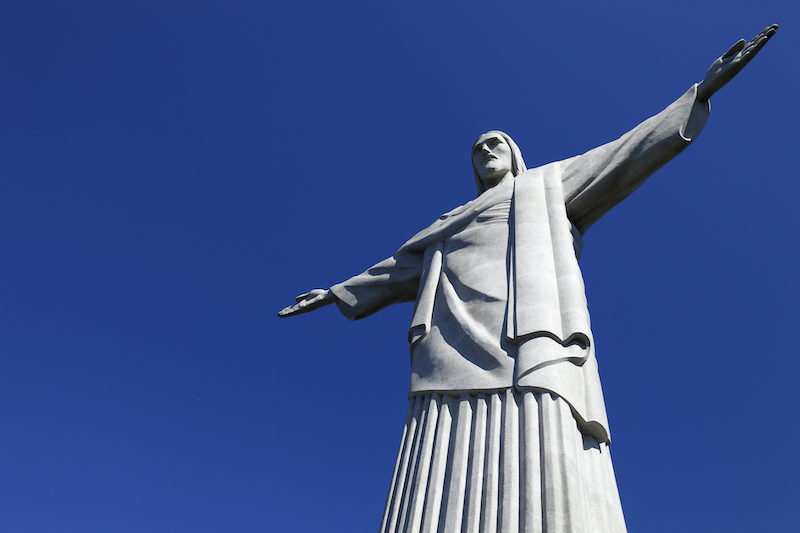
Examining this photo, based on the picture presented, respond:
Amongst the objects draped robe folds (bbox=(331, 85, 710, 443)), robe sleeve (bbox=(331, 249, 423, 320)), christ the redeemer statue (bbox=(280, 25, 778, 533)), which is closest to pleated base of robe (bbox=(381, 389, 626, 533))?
christ the redeemer statue (bbox=(280, 25, 778, 533))

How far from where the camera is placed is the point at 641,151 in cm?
716

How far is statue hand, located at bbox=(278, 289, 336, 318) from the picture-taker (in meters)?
9.10

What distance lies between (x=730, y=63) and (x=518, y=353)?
3670 millimetres

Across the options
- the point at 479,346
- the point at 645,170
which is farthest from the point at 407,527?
the point at 645,170

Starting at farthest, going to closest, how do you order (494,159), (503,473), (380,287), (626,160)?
1. (494,159)
2. (380,287)
3. (626,160)
4. (503,473)

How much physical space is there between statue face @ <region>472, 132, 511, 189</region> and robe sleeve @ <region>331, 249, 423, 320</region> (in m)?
1.45

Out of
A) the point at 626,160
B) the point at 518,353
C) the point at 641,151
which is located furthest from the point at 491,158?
the point at 518,353

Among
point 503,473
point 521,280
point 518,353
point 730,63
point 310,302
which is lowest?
point 503,473

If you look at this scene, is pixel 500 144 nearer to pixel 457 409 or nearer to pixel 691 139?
pixel 691 139

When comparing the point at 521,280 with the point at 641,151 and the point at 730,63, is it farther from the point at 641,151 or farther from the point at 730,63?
the point at 730,63

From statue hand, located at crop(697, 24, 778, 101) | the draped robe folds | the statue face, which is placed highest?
the statue face

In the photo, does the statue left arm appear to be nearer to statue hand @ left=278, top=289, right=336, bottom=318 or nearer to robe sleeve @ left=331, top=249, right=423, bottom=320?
robe sleeve @ left=331, top=249, right=423, bottom=320

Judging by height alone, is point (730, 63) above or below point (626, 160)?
above

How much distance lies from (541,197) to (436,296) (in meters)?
1.62
